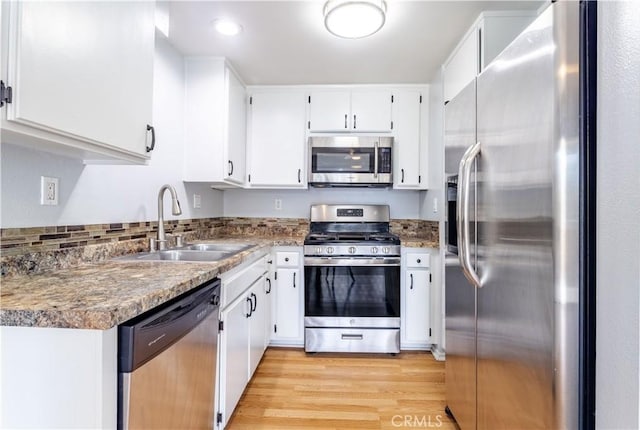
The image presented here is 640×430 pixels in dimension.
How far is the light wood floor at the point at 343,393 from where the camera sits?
5.55 feet

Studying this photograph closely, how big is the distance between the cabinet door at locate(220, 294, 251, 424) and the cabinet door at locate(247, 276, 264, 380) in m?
0.08

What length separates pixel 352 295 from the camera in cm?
245

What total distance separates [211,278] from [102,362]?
546 mm

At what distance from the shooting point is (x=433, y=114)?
8.39 ft

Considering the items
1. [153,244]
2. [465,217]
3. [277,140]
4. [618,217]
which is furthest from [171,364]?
[277,140]

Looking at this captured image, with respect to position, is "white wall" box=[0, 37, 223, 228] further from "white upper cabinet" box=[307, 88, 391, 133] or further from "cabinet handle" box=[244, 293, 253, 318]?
"white upper cabinet" box=[307, 88, 391, 133]

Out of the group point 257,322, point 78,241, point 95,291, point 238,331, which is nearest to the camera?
point 95,291

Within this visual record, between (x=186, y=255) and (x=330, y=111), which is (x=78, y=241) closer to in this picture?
(x=186, y=255)

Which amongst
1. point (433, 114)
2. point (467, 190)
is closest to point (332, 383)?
point (467, 190)

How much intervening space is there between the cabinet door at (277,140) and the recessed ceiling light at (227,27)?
87 cm

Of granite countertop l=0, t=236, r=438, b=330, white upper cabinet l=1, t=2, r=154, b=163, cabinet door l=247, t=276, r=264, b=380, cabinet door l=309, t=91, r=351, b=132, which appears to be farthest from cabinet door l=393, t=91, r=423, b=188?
white upper cabinet l=1, t=2, r=154, b=163

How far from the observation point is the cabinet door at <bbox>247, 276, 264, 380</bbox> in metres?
1.92

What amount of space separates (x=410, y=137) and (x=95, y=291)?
97.4 inches

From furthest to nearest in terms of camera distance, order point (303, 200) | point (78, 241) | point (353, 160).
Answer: point (303, 200) < point (353, 160) < point (78, 241)
